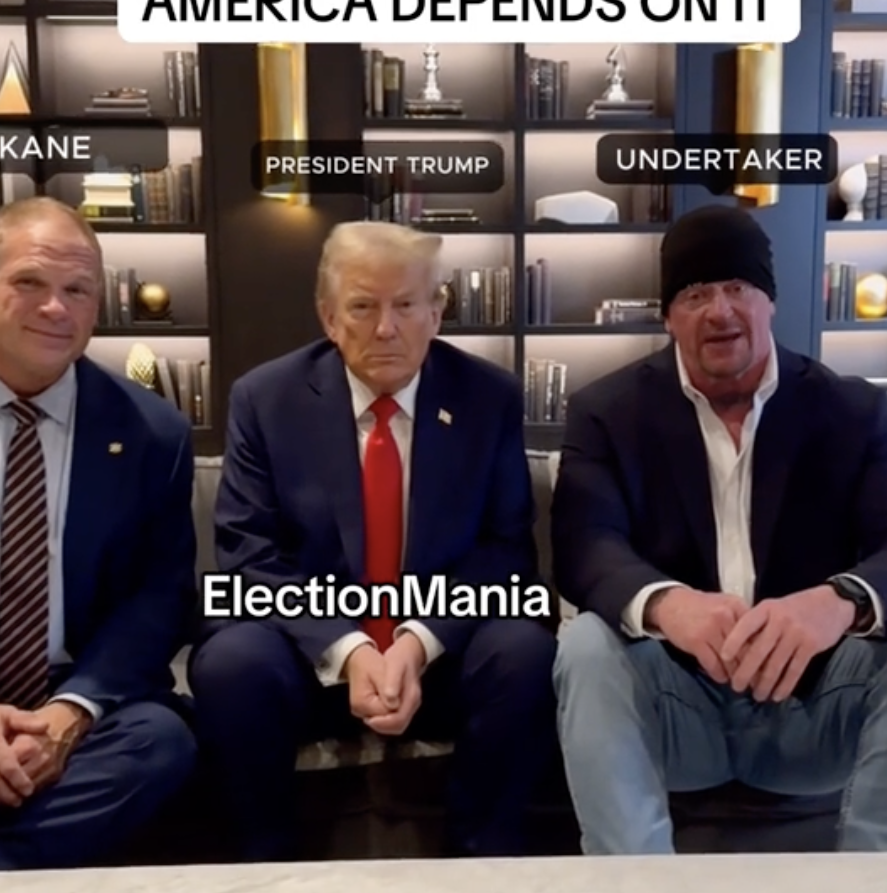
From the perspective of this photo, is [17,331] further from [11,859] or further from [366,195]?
[11,859]

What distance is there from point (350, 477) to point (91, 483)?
336mm

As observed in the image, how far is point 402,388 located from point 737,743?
0.65m

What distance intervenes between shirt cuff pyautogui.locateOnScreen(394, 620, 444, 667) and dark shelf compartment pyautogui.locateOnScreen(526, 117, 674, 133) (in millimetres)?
668

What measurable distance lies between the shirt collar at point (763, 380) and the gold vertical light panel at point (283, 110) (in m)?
0.55

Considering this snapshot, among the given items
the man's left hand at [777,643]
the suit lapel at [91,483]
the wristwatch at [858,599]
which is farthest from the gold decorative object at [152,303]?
the wristwatch at [858,599]

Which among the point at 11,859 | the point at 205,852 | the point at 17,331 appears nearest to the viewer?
the point at 11,859

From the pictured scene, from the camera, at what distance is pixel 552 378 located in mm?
1598

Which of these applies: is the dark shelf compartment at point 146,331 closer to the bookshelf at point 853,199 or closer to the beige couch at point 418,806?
the beige couch at point 418,806

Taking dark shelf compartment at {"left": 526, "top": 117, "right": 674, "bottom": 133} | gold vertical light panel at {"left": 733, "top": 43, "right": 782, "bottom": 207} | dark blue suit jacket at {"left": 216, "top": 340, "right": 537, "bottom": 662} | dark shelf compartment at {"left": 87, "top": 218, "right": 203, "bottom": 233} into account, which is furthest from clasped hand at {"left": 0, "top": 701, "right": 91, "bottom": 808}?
gold vertical light panel at {"left": 733, "top": 43, "right": 782, "bottom": 207}

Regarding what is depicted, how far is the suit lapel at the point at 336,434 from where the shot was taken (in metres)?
1.58

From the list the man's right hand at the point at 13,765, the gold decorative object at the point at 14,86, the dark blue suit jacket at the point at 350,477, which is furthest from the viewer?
the dark blue suit jacket at the point at 350,477

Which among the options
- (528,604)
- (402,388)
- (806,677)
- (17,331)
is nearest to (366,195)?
(402,388)

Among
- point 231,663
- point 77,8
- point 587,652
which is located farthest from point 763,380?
point 77,8

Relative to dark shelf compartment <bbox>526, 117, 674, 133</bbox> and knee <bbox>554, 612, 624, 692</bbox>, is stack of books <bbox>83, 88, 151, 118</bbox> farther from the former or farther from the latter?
knee <bbox>554, 612, 624, 692</bbox>
